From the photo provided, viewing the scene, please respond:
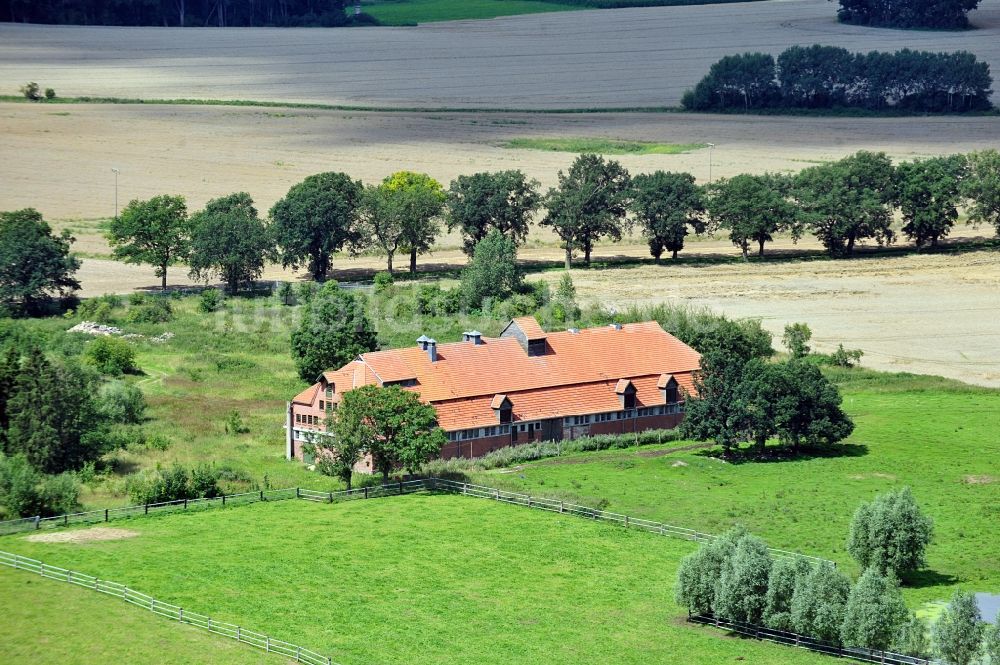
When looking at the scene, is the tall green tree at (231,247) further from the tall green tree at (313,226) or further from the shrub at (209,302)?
the shrub at (209,302)

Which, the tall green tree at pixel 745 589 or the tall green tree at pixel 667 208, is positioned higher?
the tall green tree at pixel 667 208

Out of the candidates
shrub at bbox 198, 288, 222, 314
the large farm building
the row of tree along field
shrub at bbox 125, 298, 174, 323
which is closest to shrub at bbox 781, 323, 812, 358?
the large farm building

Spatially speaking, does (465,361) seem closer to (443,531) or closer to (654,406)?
(654,406)

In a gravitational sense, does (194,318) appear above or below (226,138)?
below

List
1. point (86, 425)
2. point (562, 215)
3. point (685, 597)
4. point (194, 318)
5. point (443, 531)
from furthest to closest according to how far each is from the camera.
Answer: point (562, 215), point (194, 318), point (86, 425), point (443, 531), point (685, 597)

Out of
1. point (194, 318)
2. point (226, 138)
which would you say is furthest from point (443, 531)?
point (226, 138)

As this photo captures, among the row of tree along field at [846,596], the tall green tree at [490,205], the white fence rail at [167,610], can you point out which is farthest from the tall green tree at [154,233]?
the row of tree along field at [846,596]
